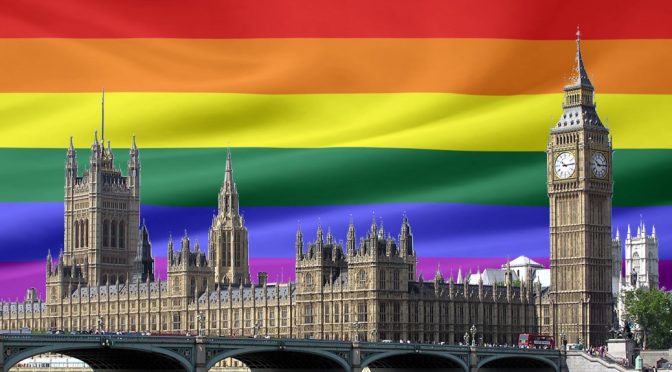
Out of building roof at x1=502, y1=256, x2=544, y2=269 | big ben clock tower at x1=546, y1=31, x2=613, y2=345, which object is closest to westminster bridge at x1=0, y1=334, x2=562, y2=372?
big ben clock tower at x1=546, y1=31, x2=613, y2=345

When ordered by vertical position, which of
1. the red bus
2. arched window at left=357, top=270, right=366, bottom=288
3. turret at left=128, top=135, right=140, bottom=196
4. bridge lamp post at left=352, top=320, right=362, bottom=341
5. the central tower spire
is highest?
turret at left=128, top=135, right=140, bottom=196

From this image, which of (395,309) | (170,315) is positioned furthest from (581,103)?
(170,315)

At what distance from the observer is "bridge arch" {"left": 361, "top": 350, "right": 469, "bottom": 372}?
9907 centimetres

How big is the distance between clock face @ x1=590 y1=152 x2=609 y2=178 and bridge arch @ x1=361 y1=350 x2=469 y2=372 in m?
38.1

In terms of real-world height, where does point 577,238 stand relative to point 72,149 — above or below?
below

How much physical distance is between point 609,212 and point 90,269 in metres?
65.7

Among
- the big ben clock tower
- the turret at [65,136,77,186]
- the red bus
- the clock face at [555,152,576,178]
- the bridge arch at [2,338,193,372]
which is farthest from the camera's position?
the turret at [65,136,77,186]

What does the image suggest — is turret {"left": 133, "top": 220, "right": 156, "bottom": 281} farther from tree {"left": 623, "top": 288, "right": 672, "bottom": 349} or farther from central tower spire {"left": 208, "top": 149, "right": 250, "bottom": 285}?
tree {"left": 623, "top": 288, "right": 672, "bottom": 349}

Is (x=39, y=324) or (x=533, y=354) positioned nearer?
(x=533, y=354)

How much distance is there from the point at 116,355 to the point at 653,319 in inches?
2419

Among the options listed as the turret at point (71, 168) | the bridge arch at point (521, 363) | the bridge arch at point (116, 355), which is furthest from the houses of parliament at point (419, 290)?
the bridge arch at point (116, 355)

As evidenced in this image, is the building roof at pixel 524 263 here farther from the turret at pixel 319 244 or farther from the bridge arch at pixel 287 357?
the bridge arch at pixel 287 357

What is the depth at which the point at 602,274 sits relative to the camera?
14225cm

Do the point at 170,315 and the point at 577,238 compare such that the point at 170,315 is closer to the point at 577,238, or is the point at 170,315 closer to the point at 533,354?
the point at 577,238
